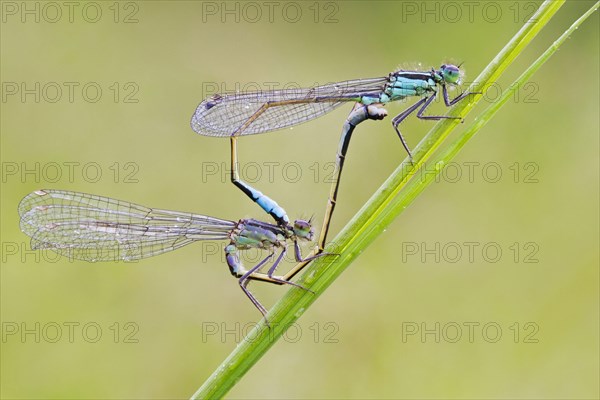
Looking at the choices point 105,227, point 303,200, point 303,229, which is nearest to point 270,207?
point 303,229

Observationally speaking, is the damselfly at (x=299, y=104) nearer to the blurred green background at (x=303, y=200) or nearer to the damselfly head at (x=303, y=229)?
the damselfly head at (x=303, y=229)

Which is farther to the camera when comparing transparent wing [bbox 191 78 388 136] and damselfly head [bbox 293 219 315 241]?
transparent wing [bbox 191 78 388 136]

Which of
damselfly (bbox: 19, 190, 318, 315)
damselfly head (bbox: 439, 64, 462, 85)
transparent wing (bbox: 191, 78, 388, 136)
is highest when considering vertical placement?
damselfly head (bbox: 439, 64, 462, 85)

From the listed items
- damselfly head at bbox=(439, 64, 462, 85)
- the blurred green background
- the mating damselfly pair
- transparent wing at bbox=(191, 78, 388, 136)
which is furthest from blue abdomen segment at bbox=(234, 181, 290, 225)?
the blurred green background

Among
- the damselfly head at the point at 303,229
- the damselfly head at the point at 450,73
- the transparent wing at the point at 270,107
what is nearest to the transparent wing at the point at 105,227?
the damselfly head at the point at 303,229

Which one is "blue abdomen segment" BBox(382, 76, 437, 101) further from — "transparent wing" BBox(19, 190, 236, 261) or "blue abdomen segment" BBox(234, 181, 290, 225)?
"transparent wing" BBox(19, 190, 236, 261)

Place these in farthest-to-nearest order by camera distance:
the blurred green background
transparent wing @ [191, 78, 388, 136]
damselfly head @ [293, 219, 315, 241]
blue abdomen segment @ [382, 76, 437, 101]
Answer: the blurred green background → transparent wing @ [191, 78, 388, 136] → blue abdomen segment @ [382, 76, 437, 101] → damselfly head @ [293, 219, 315, 241]

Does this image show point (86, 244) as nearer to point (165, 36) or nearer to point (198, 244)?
point (198, 244)
